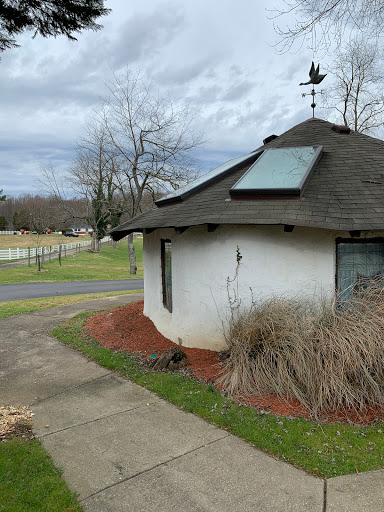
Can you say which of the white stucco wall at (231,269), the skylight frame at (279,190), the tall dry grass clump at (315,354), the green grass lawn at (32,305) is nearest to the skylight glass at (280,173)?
the skylight frame at (279,190)

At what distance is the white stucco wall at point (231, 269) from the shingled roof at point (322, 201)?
1.22 feet

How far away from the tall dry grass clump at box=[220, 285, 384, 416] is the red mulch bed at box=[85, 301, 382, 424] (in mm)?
135

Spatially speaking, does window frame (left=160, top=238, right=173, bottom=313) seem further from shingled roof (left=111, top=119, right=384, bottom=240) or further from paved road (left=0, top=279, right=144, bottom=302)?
paved road (left=0, top=279, right=144, bottom=302)

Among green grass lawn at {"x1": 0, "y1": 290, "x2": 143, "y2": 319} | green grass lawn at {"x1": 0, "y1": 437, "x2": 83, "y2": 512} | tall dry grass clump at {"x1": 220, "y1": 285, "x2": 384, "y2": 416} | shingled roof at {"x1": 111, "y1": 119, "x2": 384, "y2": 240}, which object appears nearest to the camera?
green grass lawn at {"x1": 0, "y1": 437, "x2": 83, "y2": 512}

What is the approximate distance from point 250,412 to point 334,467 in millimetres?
1206

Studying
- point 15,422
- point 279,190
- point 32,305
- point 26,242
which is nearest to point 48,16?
point 279,190

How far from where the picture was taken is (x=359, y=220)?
539cm

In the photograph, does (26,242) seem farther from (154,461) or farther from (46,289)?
(154,461)

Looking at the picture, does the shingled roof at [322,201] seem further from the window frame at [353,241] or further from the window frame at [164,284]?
the window frame at [164,284]

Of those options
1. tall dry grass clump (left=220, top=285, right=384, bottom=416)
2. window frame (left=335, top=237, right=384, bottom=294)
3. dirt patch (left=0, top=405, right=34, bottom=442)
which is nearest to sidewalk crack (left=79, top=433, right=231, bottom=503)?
tall dry grass clump (left=220, top=285, right=384, bottom=416)

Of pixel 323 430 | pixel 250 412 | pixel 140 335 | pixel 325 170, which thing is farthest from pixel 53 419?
pixel 325 170

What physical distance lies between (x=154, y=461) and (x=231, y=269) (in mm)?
3468

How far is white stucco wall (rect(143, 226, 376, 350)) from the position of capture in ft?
19.4

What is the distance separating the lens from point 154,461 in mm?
3488
